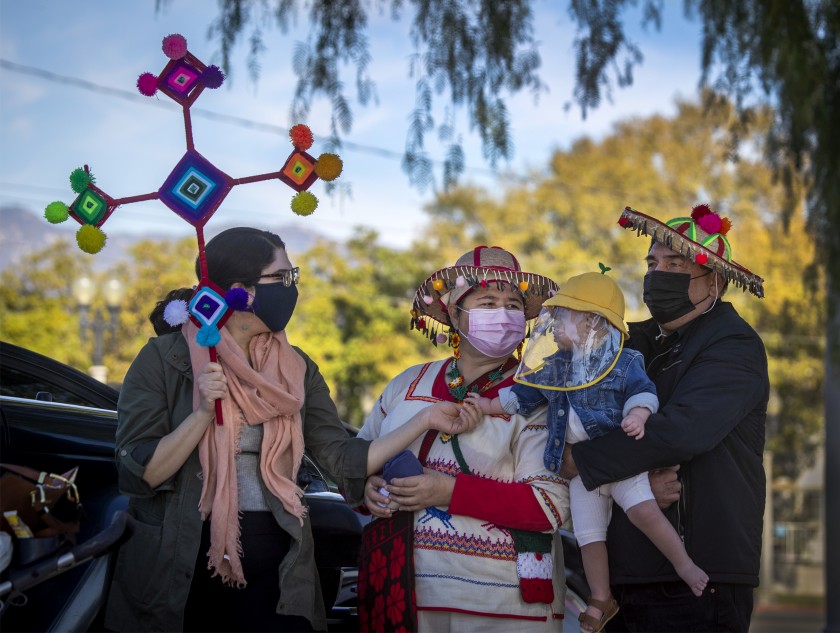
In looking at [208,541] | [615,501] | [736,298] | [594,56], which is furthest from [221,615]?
[736,298]

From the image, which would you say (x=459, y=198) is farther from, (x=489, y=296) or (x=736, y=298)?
(x=489, y=296)

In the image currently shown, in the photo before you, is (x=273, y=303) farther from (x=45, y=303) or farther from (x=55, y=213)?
(x=45, y=303)

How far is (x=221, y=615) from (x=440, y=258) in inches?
919

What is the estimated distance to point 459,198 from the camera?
27.4 metres

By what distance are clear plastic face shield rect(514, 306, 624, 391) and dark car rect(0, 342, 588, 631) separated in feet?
3.24

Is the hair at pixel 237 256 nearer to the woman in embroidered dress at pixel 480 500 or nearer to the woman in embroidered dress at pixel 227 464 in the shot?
the woman in embroidered dress at pixel 227 464

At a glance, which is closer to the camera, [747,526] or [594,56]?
[747,526]

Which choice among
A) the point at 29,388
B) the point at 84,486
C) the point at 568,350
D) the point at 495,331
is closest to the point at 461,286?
the point at 495,331

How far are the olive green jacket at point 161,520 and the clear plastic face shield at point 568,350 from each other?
941 mm

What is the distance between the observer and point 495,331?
346 cm

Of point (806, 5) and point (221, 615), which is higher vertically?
point (806, 5)

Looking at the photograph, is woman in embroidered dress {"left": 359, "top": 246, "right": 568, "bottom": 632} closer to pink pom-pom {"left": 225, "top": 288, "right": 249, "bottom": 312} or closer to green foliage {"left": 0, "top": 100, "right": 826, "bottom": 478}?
pink pom-pom {"left": 225, "top": 288, "right": 249, "bottom": 312}

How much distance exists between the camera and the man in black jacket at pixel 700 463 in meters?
3.16

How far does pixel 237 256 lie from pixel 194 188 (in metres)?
0.26
